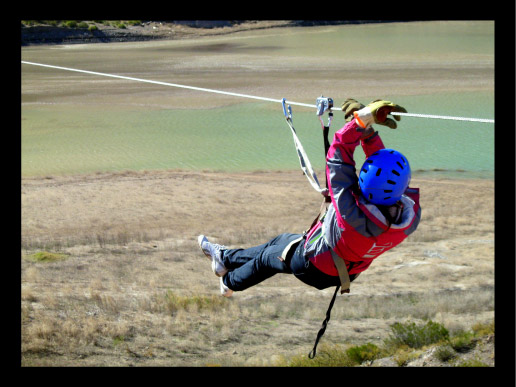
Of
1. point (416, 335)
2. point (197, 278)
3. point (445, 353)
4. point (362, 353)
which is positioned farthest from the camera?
point (197, 278)

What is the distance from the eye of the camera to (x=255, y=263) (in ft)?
14.7

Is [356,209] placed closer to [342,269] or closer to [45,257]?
[342,269]

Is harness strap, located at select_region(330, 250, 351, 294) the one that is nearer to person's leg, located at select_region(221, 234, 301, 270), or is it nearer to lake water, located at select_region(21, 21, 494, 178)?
person's leg, located at select_region(221, 234, 301, 270)

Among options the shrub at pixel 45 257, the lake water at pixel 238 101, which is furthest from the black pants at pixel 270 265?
the lake water at pixel 238 101

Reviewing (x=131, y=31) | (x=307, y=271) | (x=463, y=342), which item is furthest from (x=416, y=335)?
(x=131, y=31)

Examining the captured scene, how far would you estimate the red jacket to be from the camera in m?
3.66

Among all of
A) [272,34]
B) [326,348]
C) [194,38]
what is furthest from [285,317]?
[272,34]

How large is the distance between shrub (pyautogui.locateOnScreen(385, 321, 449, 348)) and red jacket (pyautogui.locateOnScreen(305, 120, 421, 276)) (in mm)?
3433

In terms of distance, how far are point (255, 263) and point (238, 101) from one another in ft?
64.0

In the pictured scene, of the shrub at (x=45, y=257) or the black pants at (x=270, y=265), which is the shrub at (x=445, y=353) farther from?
the shrub at (x=45, y=257)

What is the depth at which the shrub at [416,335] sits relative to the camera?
7.03m

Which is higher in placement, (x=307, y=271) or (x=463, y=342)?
(x=307, y=271)

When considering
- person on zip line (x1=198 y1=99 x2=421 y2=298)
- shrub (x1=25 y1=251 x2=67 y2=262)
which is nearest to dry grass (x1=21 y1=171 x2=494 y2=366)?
shrub (x1=25 y1=251 x2=67 y2=262)

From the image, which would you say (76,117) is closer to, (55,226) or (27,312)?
(55,226)
